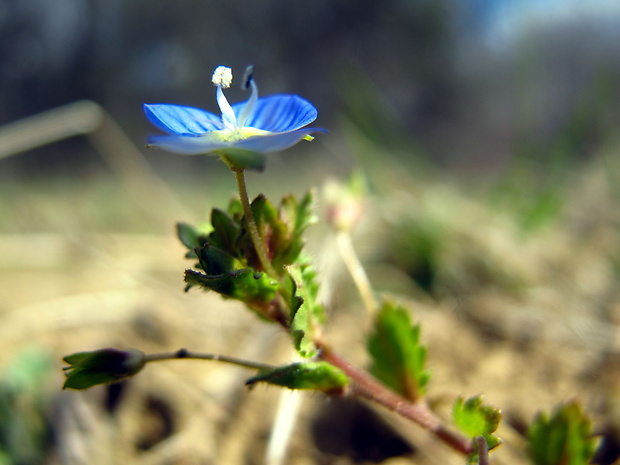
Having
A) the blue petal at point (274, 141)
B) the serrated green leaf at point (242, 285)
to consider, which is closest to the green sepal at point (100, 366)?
the serrated green leaf at point (242, 285)

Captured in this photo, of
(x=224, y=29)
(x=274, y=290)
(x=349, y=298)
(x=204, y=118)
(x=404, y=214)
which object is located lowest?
(x=274, y=290)

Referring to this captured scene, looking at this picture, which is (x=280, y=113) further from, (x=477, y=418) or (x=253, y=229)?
(x=477, y=418)

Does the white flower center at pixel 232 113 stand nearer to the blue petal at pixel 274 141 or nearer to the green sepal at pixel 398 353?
the blue petal at pixel 274 141

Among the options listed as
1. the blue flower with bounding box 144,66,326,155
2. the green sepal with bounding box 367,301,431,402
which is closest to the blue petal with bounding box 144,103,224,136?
the blue flower with bounding box 144,66,326,155

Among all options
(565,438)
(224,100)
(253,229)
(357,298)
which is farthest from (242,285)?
(357,298)

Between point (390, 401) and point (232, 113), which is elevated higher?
point (232, 113)

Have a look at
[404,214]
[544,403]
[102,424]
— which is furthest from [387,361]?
[404,214]

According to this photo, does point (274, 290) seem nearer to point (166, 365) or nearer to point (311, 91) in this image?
point (166, 365)
